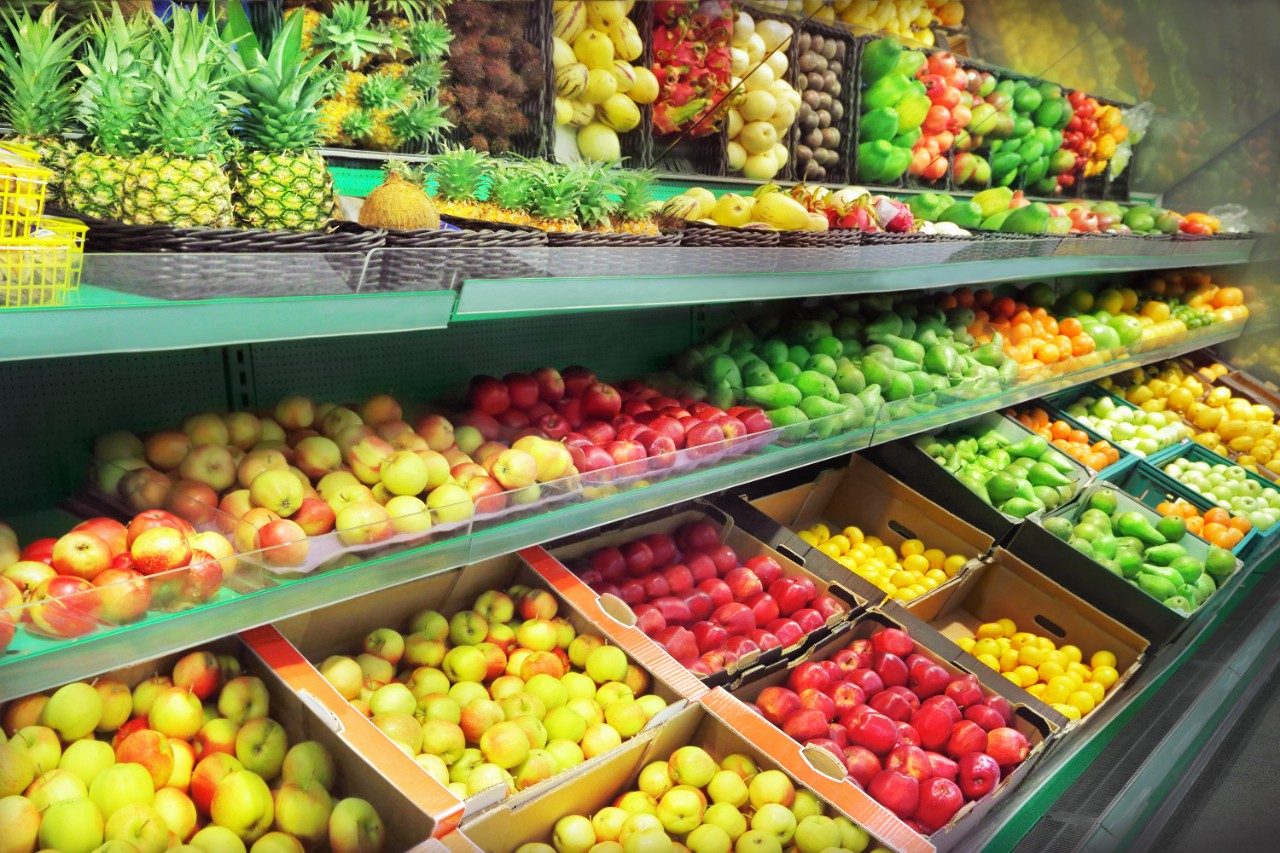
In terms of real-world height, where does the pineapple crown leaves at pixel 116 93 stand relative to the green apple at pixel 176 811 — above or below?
above

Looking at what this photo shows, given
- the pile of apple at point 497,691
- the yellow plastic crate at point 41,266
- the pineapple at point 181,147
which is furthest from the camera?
the pile of apple at point 497,691

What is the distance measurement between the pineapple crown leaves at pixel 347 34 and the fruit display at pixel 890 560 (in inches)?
71.5

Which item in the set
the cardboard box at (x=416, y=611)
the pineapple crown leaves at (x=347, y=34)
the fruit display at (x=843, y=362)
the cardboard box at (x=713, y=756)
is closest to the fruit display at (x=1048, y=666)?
the fruit display at (x=843, y=362)

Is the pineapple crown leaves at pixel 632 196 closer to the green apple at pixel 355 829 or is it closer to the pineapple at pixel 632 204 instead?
the pineapple at pixel 632 204

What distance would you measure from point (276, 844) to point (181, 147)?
1039 mm

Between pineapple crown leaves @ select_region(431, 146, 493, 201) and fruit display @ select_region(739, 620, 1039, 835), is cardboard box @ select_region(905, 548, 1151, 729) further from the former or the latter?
pineapple crown leaves @ select_region(431, 146, 493, 201)

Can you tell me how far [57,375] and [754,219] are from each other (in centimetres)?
176

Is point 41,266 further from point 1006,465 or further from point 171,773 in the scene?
point 1006,465

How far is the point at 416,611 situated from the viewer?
2035mm

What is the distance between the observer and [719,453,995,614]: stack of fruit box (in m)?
3.03

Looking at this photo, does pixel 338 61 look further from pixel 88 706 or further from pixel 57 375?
pixel 88 706

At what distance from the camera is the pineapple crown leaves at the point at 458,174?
2010mm

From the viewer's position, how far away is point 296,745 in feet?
4.95

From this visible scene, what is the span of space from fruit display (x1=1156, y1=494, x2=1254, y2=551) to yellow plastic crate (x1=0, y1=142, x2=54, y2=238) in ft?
12.1
